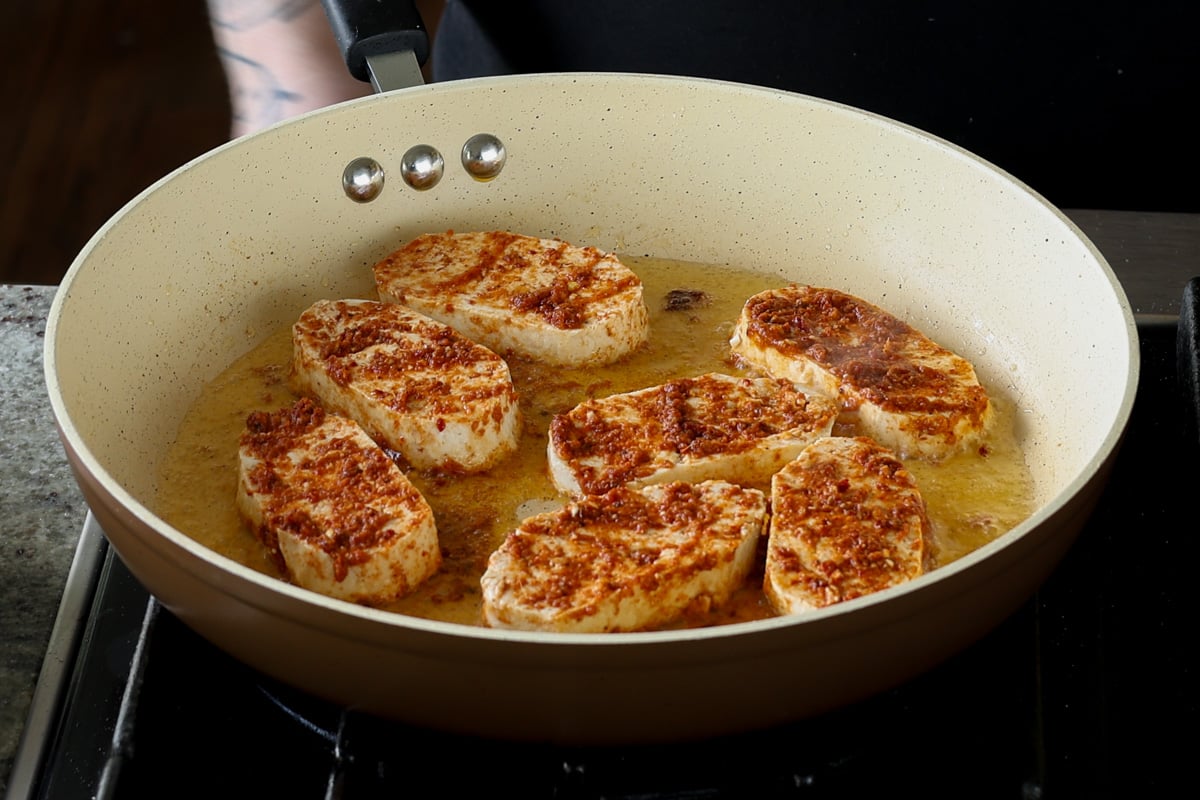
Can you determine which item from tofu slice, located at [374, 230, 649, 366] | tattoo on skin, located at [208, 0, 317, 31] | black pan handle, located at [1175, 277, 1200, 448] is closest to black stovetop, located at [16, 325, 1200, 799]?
black pan handle, located at [1175, 277, 1200, 448]

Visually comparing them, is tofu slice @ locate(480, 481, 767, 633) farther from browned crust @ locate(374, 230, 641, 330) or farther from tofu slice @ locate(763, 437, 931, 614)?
browned crust @ locate(374, 230, 641, 330)

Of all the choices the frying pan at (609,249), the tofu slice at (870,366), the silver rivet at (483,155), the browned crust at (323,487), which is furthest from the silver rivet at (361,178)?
the tofu slice at (870,366)

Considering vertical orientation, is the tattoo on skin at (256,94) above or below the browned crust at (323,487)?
below

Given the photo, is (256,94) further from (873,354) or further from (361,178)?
(873,354)

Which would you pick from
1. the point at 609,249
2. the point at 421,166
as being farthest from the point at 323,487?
the point at 609,249

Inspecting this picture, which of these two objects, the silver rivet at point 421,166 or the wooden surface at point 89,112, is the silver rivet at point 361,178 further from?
the wooden surface at point 89,112
